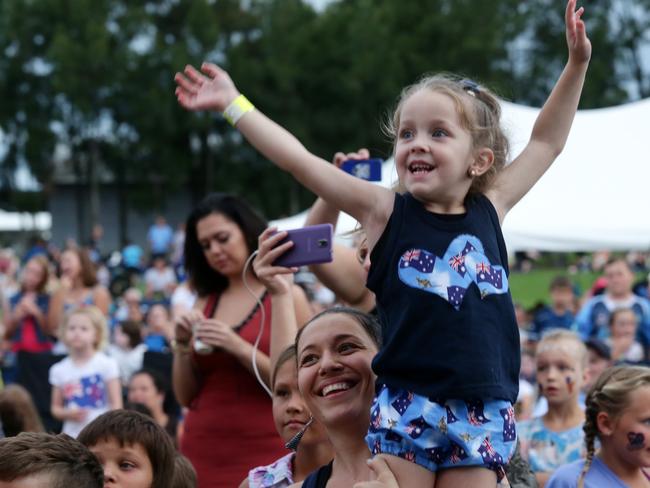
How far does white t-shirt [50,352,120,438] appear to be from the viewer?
23.0 ft

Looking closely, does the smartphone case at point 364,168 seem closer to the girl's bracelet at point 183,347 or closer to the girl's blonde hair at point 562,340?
the girl's bracelet at point 183,347

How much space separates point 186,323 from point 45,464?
151 cm

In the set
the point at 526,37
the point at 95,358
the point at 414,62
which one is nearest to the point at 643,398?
the point at 95,358

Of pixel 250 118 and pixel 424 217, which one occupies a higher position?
pixel 250 118

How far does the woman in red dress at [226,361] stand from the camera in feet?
13.6

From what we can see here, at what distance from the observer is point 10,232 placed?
49844 mm

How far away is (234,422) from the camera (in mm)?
4152

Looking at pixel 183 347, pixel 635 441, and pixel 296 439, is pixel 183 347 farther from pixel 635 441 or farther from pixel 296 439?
pixel 635 441

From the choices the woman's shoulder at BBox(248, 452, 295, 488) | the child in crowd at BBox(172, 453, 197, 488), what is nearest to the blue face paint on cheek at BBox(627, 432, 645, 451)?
the woman's shoulder at BBox(248, 452, 295, 488)

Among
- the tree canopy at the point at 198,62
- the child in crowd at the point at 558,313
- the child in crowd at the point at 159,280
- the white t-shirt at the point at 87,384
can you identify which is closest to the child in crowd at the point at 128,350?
the white t-shirt at the point at 87,384

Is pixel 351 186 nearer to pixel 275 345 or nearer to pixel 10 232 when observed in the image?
pixel 275 345

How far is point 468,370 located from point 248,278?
1.95 metres

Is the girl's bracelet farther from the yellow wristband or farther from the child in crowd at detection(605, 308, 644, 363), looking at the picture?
the child in crowd at detection(605, 308, 644, 363)

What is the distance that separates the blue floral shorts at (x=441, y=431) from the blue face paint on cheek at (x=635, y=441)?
152 cm
